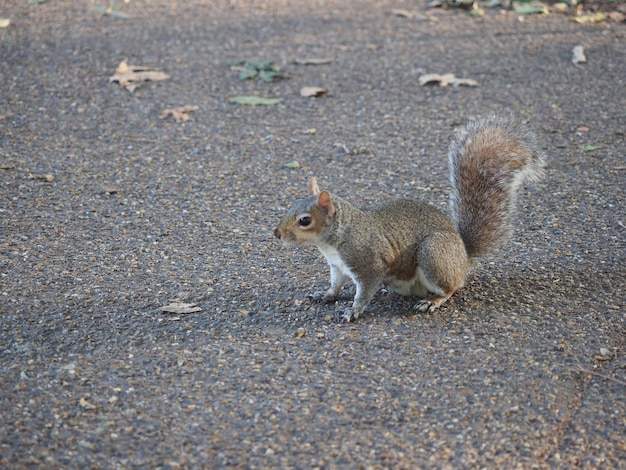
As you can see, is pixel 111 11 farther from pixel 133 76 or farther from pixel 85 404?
pixel 85 404

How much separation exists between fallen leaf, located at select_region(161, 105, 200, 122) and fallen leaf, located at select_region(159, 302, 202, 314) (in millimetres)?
2333

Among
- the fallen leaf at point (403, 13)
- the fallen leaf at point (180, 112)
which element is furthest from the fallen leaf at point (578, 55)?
the fallen leaf at point (180, 112)

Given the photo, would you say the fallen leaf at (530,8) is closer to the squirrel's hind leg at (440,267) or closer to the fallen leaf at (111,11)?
the fallen leaf at (111,11)

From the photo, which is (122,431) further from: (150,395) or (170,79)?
(170,79)

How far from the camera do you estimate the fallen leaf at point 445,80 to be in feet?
19.0

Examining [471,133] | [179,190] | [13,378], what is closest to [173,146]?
[179,190]

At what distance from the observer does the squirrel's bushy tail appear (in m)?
3.33

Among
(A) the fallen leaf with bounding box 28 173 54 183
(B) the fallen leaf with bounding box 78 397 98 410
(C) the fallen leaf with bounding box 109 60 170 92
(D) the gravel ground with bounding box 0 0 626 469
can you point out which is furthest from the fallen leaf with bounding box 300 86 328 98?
(B) the fallen leaf with bounding box 78 397 98 410

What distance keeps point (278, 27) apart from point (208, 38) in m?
0.66

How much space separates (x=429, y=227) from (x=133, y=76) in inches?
137

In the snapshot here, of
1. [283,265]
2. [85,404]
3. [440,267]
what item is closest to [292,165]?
[283,265]

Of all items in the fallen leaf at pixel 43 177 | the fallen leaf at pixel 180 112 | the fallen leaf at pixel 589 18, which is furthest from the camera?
the fallen leaf at pixel 589 18

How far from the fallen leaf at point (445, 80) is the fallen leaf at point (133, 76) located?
188 centimetres

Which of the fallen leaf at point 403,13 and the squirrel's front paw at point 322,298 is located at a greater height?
the fallen leaf at point 403,13
